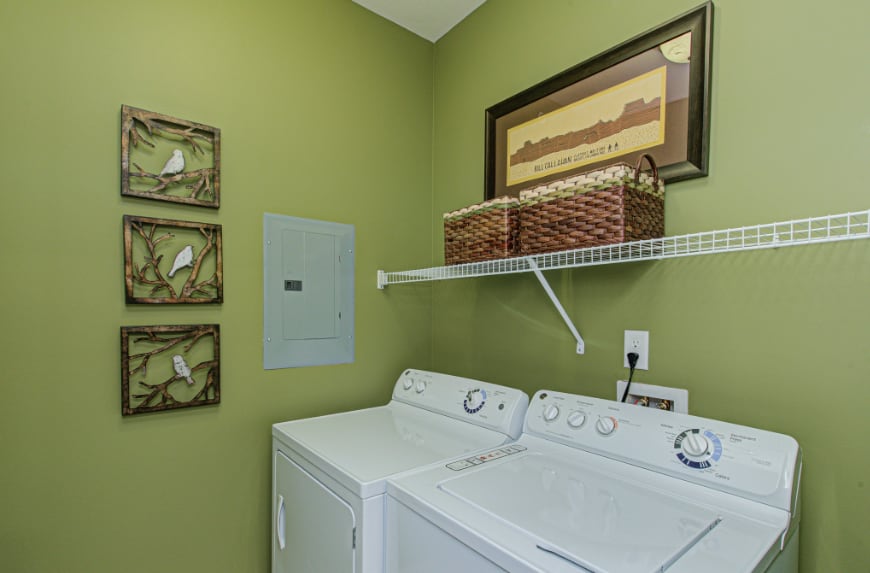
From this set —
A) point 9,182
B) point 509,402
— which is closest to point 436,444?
point 509,402

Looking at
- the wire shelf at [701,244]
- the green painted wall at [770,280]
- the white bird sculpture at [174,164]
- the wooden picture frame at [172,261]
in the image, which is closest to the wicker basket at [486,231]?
the wire shelf at [701,244]

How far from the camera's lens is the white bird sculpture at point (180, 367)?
1440 millimetres

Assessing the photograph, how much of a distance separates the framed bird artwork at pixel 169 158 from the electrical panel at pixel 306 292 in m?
0.25

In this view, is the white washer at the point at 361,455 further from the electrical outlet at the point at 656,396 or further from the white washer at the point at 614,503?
the electrical outlet at the point at 656,396

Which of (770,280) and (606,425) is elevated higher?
(770,280)

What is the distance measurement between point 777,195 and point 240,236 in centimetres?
164

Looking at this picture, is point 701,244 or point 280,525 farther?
point 280,525

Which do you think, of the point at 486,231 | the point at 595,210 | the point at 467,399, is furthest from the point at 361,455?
the point at 595,210

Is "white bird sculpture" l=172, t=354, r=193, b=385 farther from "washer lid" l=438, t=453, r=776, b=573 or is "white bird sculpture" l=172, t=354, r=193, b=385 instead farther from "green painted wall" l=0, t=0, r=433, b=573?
"washer lid" l=438, t=453, r=776, b=573

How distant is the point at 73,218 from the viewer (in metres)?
1.30

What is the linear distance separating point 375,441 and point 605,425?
69 centimetres

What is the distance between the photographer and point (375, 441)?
1381 millimetres

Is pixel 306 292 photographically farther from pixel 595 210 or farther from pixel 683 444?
pixel 683 444

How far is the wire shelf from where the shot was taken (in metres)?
0.92
